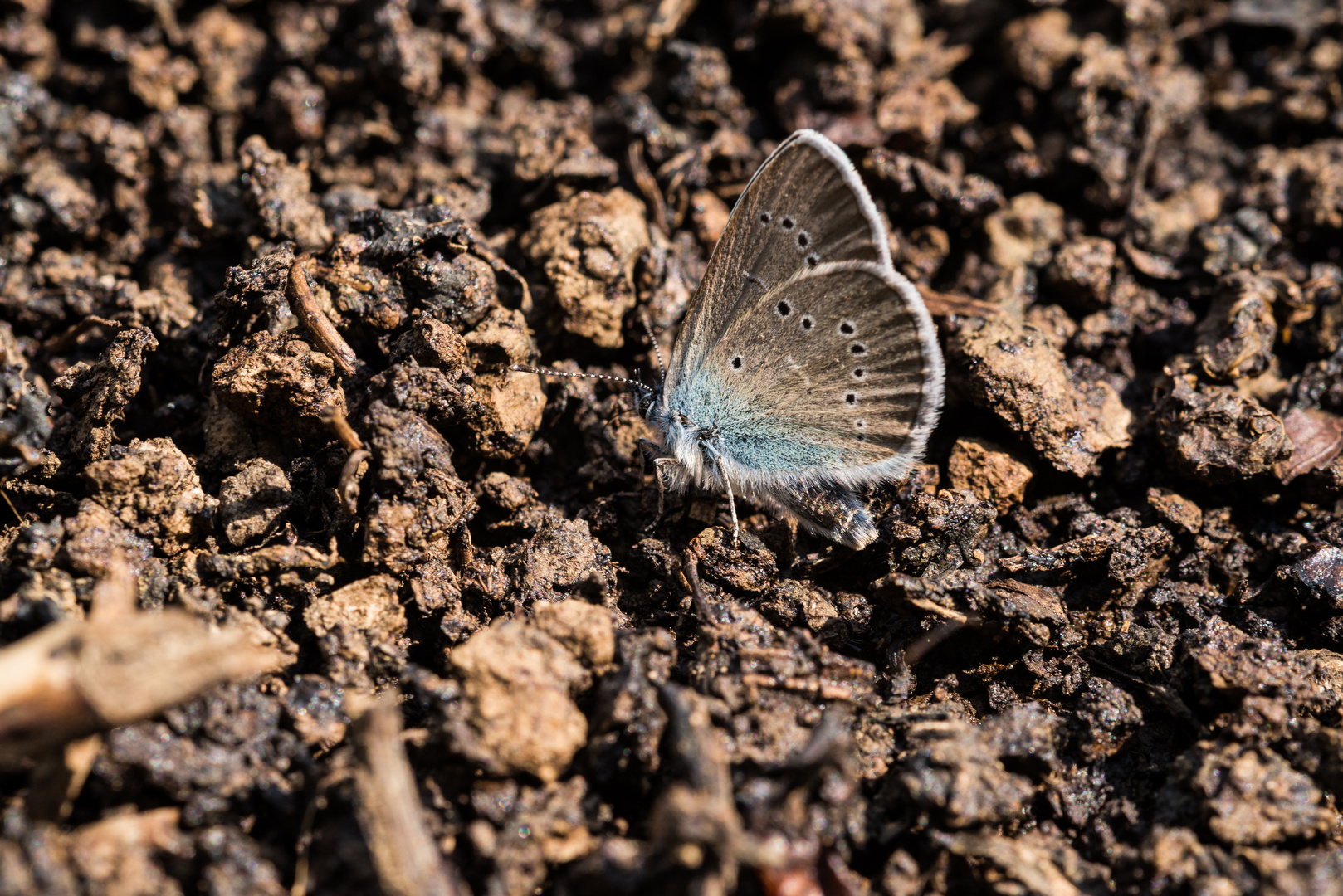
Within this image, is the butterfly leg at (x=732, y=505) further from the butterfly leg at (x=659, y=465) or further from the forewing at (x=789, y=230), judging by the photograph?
the forewing at (x=789, y=230)

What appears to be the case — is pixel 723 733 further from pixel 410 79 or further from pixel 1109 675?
pixel 410 79

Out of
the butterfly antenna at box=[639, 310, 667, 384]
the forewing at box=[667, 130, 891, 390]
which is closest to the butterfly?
the forewing at box=[667, 130, 891, 390]

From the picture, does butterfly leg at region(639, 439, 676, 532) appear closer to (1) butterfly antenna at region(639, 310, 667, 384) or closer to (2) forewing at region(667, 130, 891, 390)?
(1) butterfly antenna at region(639, 310, 667, 384)

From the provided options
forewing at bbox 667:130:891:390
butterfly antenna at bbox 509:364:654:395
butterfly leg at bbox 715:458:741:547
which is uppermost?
forewing at bbox 667:130:891:390

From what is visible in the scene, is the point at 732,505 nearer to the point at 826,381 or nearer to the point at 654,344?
the point at 826,381

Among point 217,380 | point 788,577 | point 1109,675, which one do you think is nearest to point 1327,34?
point 1109,675

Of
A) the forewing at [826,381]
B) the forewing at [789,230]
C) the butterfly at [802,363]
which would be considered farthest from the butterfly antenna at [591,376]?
the forewing at [789,230]
